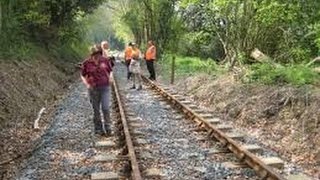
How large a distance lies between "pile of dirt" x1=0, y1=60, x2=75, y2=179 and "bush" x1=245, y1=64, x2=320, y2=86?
18.5 ft

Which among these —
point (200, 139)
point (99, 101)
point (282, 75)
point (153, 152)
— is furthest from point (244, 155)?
point (282, 75)

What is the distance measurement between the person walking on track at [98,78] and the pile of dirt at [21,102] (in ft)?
4.65

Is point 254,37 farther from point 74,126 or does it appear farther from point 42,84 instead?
point 74,126

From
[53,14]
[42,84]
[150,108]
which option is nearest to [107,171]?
[150,108]

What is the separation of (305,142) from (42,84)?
11017 mm

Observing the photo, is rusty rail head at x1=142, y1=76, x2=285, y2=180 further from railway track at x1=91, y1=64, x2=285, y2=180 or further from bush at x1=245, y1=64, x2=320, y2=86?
bush at x1=245, y1=64, x2=320, y2=86

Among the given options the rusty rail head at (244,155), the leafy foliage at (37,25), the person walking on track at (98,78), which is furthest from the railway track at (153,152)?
the leafy foliage at (37,25)

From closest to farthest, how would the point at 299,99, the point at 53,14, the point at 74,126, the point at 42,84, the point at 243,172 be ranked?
1. the point at 243,172
2. the point at 299,99
3. the point at 74,126
4. the point at 42,84
5. the point at 53,14

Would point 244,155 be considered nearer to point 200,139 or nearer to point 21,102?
point 200,139

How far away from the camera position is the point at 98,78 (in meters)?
11.0

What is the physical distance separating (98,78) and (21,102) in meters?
3.71

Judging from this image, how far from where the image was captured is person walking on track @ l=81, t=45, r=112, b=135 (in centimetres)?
1095

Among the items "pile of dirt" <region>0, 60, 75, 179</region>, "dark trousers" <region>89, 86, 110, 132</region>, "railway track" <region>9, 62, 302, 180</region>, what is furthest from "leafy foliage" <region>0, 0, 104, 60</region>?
"dark trousers" <region>89, 86, 110, 132</region>

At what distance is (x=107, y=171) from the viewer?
7969 mm
